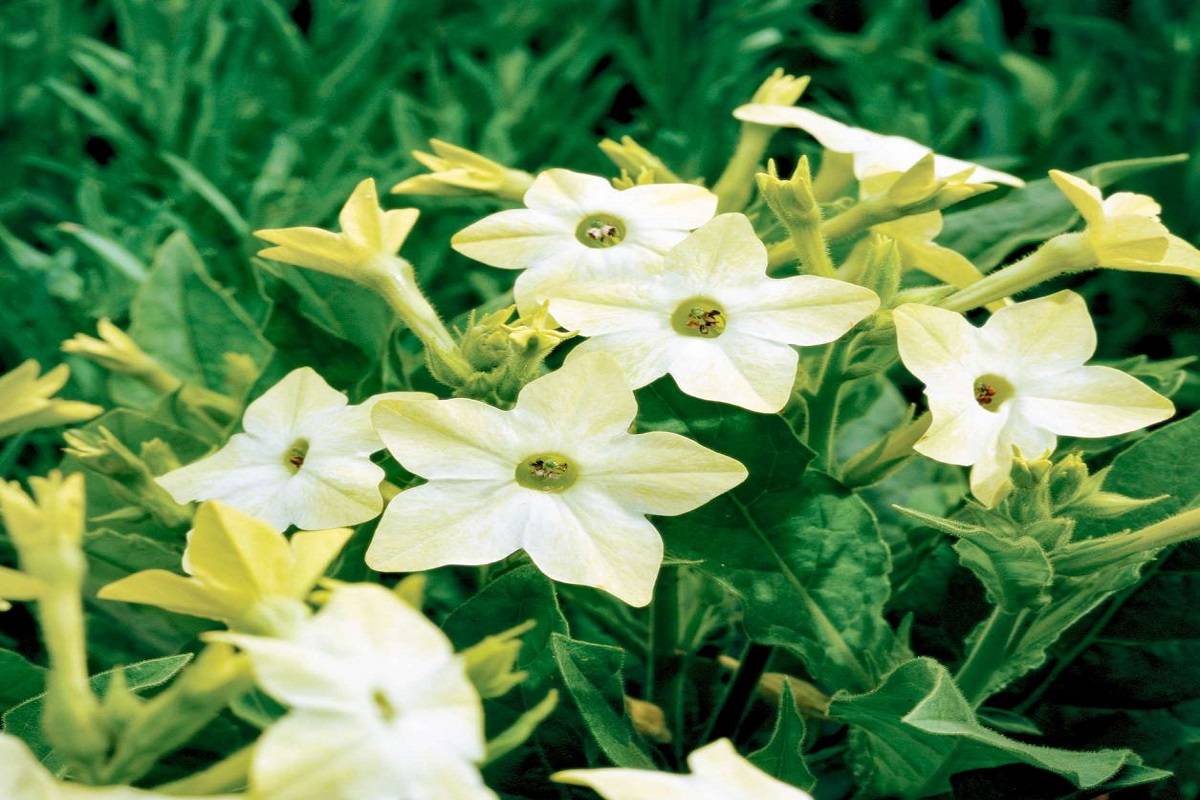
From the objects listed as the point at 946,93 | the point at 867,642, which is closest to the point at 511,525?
the point at 867,642

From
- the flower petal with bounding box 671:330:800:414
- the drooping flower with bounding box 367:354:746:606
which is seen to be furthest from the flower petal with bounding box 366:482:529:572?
the flower petal with bounding box 671:330:800:414

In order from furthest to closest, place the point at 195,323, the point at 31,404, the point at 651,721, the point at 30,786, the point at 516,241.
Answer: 1. the point at 195,323
2. the point at 651,721
3. the point at 516,241
4. the point at 31,404
5. the point at 30,786

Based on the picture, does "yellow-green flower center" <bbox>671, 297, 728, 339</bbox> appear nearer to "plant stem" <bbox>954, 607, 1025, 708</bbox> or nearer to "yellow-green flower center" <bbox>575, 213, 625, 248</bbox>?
"yellow-green flower center" <bbox>575, 213, 625, 248</bbox>

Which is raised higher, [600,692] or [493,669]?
[493,669]

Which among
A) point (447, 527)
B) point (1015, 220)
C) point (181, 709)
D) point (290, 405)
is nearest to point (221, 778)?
point (181, 709)

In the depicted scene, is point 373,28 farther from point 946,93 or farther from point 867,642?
point 867,642

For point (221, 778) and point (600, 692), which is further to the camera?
point (600, 692)

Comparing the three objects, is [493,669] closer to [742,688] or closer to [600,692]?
[600,692]
